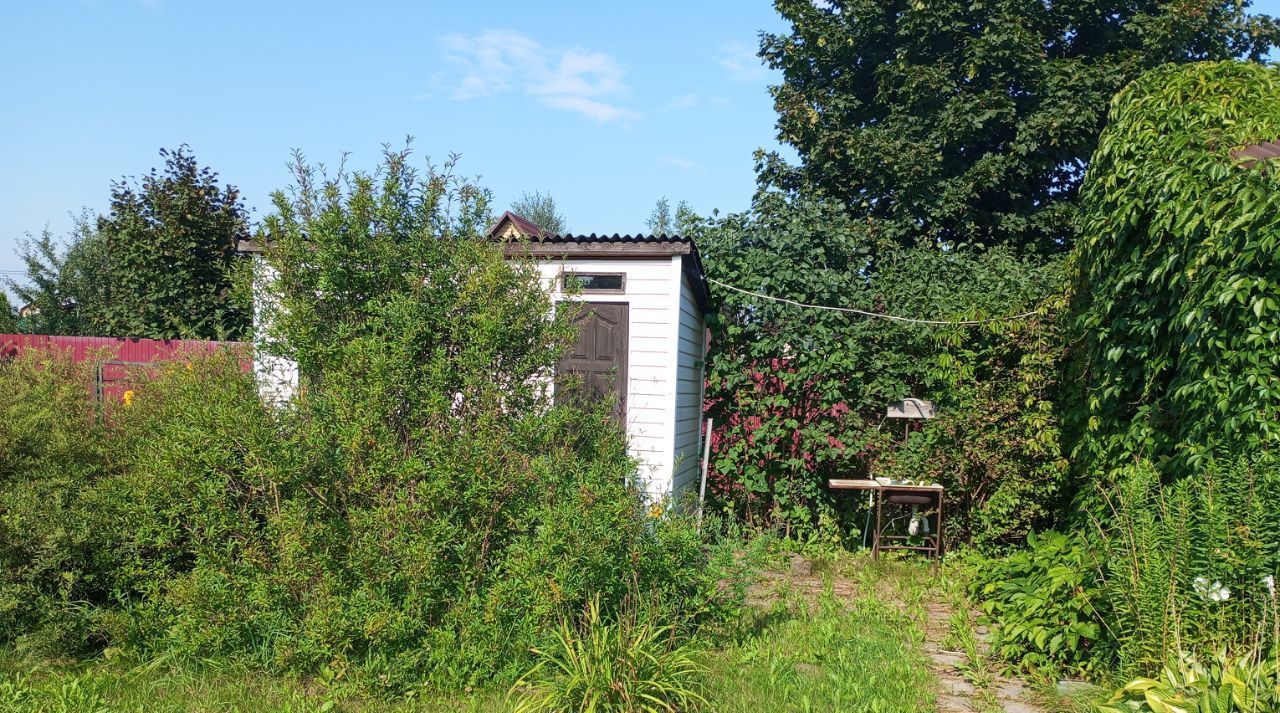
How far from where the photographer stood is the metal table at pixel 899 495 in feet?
25.5

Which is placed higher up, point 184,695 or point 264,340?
point 264,340

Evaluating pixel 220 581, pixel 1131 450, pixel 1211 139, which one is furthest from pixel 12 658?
pixel 1211 139

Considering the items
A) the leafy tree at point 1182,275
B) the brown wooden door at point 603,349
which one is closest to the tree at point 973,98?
the brown wooden door at point 603,349

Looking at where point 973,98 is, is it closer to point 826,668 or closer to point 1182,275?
point 1182,275

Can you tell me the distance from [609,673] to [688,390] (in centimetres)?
489

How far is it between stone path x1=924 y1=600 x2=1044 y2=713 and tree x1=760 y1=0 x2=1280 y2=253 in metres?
7.95

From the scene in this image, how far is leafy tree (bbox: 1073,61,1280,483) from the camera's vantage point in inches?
147

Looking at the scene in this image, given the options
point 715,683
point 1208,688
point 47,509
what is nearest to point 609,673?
point 715,683

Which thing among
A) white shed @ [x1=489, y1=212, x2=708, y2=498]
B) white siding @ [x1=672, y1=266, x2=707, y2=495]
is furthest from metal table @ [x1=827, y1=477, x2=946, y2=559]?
white shed @ [x1=489, y1=212, x2=708, y2=498]

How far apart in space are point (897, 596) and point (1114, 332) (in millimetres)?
2864

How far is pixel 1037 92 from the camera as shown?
43.7ft

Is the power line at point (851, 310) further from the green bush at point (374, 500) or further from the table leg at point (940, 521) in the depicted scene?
the green bush at point (374, 500)

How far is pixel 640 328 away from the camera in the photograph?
25.3ft

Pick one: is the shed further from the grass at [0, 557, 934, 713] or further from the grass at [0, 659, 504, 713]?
the grass at [0, 659, 504, 713]
